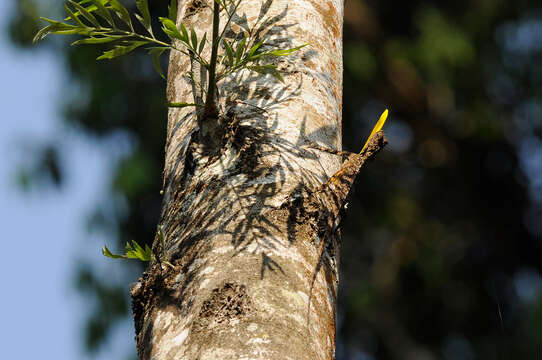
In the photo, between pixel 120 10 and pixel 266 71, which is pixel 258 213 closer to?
pixel 266 71

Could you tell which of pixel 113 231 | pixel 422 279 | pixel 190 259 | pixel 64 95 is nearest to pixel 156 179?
pixel 113 231

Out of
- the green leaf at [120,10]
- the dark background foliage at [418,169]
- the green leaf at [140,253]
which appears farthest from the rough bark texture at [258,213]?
the dark background foliage at [418,169]

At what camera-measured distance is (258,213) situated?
80cm

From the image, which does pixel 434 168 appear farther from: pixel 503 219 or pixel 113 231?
pixel 113 231

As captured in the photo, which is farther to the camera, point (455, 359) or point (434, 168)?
point (434, 168)

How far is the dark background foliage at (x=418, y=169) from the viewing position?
467cm

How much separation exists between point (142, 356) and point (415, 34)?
4707 mm

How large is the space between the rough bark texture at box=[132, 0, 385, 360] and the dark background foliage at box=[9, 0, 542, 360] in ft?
11.9

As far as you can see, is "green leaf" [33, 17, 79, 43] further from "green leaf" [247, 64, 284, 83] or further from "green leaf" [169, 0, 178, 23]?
"green leaf" [247, 64, 284, 83]

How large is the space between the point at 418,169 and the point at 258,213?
4734 mm

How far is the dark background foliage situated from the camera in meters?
4.67

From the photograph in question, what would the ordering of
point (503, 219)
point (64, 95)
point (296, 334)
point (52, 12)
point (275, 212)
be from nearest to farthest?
1. point (296, 334)
2. point (275, 212)
3. point (52, 12)
4. point (64, 95)
5. point (503, 219)

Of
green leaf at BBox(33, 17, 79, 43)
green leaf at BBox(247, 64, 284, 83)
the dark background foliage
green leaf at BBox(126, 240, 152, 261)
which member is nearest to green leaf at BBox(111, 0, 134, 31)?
green leaf at BBox(33, 17, 79, 43)

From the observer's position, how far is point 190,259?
0.80 metres
